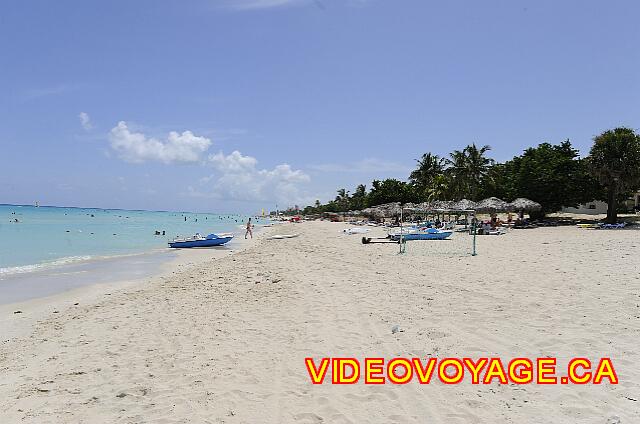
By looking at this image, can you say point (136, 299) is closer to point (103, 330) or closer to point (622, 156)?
point (103, 330)

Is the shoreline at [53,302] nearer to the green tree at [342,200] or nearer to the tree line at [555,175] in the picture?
the tree line at [555,175]

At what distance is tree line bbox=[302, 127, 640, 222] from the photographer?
30.6 metres

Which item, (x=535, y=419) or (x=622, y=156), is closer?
(x=535, y=419)

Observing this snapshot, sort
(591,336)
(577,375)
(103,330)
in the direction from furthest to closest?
1. (103,330)
2. (591,336)
3. (577,375)

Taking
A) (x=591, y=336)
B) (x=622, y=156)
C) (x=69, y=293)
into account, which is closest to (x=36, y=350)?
(x=69, y=293)

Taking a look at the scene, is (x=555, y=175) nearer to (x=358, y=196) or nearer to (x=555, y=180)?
(x=555, y=180)

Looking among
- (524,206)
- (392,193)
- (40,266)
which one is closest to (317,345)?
(40,266)

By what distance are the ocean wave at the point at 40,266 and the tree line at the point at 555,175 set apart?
3486 centimetres

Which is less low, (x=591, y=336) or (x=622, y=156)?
(x=622, y=156)

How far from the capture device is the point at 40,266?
17.9 m

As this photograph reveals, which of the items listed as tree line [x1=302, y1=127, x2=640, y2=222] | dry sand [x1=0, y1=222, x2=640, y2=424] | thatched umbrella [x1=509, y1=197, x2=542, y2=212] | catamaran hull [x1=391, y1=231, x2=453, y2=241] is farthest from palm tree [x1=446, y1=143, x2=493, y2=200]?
dry sand [x1=0, y1=222, x2=640, y2=424]

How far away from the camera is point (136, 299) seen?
1034 centimetres

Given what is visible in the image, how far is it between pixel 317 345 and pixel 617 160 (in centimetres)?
3339

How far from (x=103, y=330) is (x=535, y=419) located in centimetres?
688
